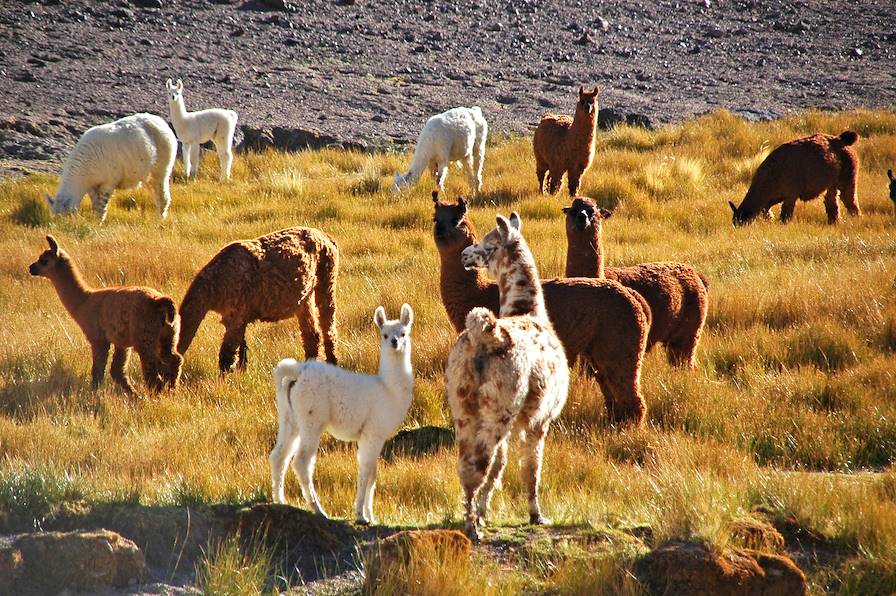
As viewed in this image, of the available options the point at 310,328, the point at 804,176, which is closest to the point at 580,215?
the point at 310,328

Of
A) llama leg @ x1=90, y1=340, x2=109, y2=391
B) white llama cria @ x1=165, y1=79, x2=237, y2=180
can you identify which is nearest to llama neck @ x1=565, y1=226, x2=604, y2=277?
llama leg @ x1=90, y1=340, x2=109, y2=391

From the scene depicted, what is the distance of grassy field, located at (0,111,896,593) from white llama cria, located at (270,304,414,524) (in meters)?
0.47

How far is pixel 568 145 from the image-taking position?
16344 mm

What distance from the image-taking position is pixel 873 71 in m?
35.8

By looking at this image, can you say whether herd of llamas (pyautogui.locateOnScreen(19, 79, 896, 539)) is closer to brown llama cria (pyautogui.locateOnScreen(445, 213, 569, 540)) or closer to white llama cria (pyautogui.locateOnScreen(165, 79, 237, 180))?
brown llama cria (pyautogui.locateOnScreen(445, 213, 569, 540))

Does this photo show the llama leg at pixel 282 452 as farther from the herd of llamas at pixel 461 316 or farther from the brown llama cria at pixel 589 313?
the brown llama cria at pixel 589 313

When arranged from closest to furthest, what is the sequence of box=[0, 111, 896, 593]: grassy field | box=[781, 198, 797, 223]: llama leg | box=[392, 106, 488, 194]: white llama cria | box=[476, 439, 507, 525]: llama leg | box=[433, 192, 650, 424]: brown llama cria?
box=[476, 439, 507, 525]: llama leg < box=[0, 111, 896, 593]: grassy field < box=[433, 192, 650, 424]: brown llama cria < box=[781, 198, 797, 223]: llama leg < box=[392, 106, 488, 194]: white llama cria

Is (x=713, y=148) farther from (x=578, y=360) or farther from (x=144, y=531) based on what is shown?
(x=144, y=531)

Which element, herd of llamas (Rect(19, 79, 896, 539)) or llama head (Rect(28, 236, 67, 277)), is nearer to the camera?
herd of llamas (Rect(19, 79, 896, 539))

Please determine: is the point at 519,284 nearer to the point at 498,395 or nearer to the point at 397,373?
the point at 397,373

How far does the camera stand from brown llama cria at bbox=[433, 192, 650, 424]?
7555mm

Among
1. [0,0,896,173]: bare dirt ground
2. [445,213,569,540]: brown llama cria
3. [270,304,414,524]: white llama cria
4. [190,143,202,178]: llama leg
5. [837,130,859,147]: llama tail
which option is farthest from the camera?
[0,0,896,173]: bare dirt ground

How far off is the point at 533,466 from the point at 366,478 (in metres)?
0.94

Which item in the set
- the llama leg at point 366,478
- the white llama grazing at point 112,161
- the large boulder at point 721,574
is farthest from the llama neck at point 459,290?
the white llama grazing at point 112,161
